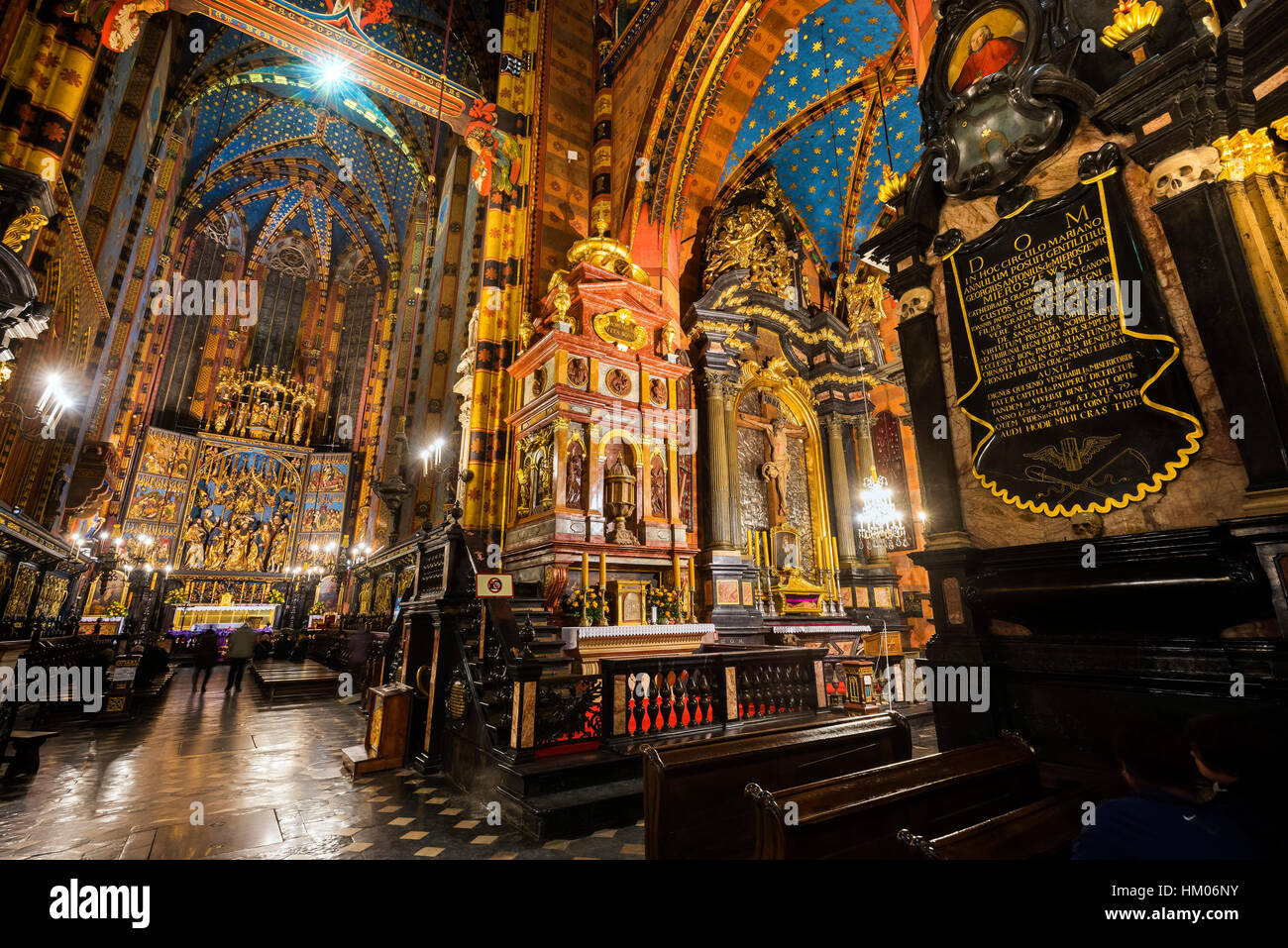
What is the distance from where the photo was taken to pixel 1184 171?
10.2 feet

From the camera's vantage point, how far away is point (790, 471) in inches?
511

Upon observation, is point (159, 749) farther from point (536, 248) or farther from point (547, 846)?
point (536, 248)

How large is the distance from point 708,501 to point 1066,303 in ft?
25.6

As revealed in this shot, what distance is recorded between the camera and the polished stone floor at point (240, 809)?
3.45 m

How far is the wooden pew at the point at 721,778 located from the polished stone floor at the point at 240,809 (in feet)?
2.90

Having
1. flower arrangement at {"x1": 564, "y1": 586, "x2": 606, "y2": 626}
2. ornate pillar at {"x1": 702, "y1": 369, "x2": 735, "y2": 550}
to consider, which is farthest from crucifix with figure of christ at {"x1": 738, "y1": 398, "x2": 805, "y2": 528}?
flower arrangement at {"x1": 564, "y1": 586, "x2": 606, "y2": 626}

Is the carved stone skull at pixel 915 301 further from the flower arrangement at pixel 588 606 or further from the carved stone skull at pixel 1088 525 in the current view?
the flower arrangement at pixel 588 606

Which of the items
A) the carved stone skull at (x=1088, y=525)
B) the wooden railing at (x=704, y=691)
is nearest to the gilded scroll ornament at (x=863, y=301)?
the wooden railing at (x=704, y=691)

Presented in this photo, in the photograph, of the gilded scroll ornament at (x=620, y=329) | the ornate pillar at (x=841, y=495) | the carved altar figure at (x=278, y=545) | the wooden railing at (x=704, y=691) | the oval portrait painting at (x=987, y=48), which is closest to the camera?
the oval portrait painting at (x=987, y=48)

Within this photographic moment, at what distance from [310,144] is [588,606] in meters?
24.9

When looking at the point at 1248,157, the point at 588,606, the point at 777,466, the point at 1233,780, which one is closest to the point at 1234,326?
the point at 1248,157
